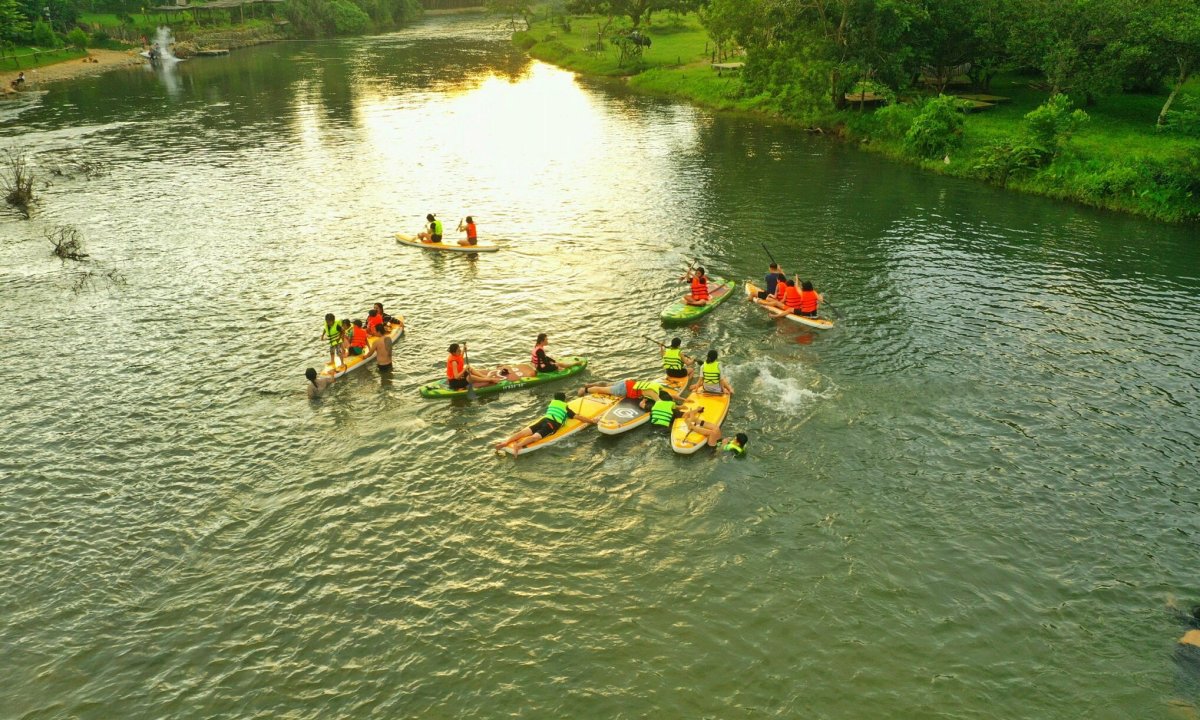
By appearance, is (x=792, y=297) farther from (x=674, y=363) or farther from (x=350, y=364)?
(x=350, y=364)

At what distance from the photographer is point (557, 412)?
2470cm

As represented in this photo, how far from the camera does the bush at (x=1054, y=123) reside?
47500 millimetres

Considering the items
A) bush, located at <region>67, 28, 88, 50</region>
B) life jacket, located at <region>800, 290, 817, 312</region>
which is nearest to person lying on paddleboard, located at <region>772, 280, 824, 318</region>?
life jacket, located at <region>800, 290, 817, 312</region>

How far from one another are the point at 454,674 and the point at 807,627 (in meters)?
8.44

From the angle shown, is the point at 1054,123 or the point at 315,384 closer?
the point at 315,384

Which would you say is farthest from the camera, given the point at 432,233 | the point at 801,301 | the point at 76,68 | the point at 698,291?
the point at 76,68

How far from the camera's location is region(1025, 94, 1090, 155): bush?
156ft

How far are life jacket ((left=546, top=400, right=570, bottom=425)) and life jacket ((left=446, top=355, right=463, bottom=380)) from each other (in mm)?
4282

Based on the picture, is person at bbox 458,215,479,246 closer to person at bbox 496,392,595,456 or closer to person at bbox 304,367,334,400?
person at bbox 304,367,334,400

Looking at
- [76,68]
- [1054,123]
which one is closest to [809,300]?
[1054,123]

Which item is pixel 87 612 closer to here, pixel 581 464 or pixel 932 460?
pixel 581 464

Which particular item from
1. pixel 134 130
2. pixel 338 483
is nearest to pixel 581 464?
pixel 338 483

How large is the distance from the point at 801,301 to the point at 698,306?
14.5 ft

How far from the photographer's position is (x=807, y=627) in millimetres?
18281
